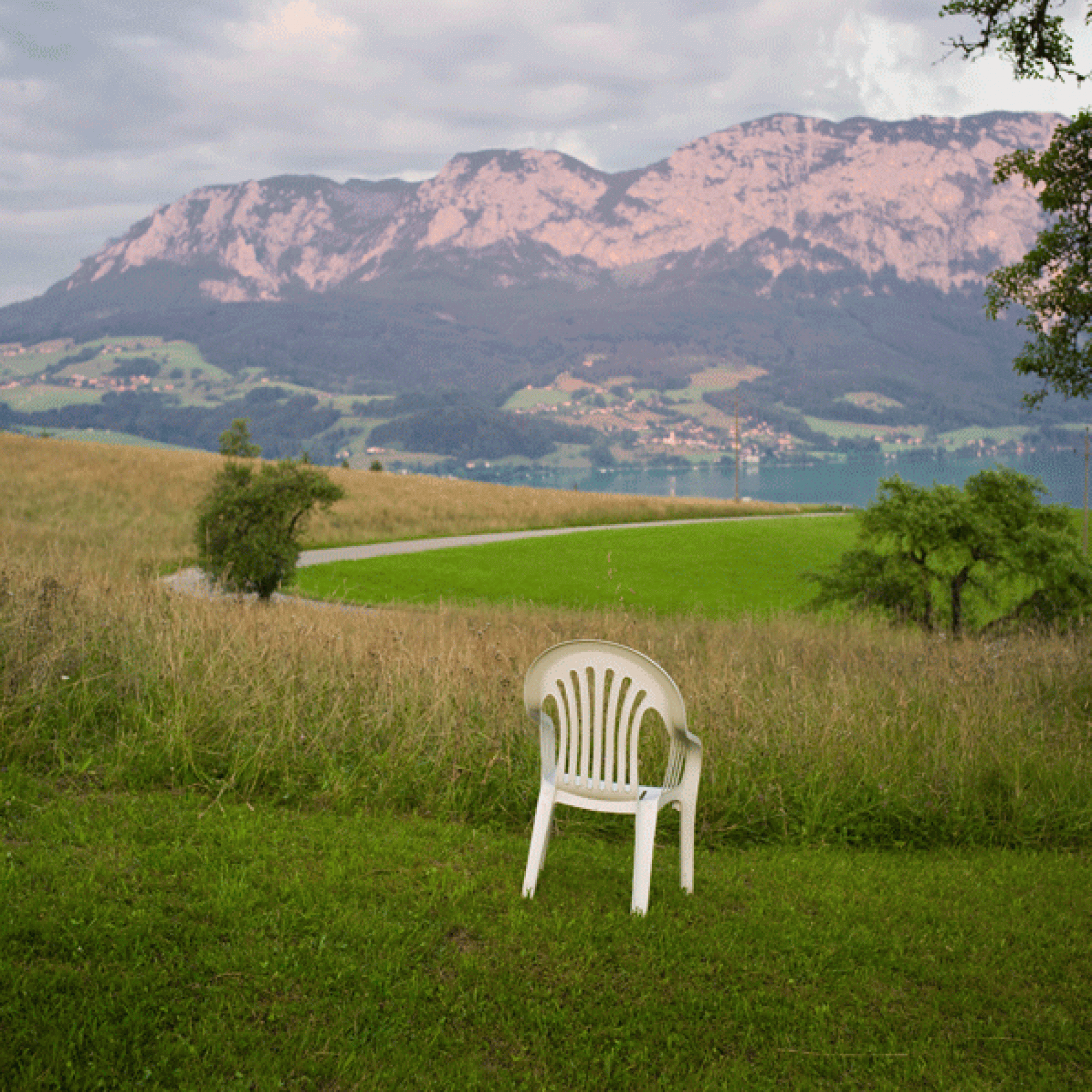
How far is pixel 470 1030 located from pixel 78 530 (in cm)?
2743

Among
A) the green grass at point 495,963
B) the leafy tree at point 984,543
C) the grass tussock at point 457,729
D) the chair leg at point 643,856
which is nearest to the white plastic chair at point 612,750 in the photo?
the chair leg at point 643,856

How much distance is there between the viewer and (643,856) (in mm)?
4250

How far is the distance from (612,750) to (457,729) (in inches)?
84.7

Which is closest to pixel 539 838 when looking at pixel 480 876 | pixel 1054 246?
pixel 480 876

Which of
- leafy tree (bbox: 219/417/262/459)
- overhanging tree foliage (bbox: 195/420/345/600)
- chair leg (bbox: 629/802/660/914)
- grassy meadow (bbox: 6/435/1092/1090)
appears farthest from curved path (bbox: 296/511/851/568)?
leafy tree (bbox: 219/417/262/459)

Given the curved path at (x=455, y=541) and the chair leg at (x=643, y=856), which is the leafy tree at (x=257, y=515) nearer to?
the curved path at (x=455, y=541)

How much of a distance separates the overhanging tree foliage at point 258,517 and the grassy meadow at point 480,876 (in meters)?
9.20

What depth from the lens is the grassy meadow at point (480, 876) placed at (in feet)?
10.8

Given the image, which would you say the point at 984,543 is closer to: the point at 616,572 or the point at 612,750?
the point at 616,572

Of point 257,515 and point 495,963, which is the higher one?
point 257,515

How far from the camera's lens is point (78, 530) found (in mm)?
27203

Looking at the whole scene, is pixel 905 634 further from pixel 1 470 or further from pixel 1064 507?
pixel 1 470

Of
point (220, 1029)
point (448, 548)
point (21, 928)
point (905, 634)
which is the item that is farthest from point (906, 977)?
point (448, 548)

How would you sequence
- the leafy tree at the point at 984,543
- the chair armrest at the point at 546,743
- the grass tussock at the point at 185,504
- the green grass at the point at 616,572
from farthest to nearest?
the grass tussock at the point at 185,504, the green grass at the point at 616,572, the leafy tree at the point at 984,543, the chair armrest at the point at 546,743
